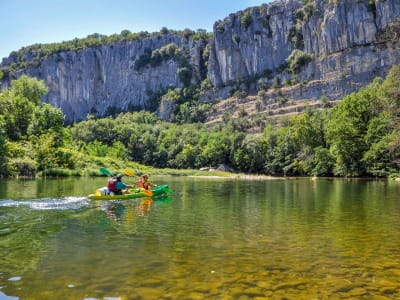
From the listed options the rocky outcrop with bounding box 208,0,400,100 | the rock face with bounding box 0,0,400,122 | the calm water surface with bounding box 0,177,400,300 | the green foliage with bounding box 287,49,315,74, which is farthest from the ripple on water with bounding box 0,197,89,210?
the green foliage with bounding box 287,49,315,74

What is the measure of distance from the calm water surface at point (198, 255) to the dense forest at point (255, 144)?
22.5m

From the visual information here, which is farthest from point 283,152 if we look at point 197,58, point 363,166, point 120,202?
point 197,58

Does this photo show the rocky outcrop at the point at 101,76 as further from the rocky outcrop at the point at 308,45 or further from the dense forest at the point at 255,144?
the dense forest at the point at 255,144

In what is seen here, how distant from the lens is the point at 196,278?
7.84m

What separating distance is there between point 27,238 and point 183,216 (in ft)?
20.7

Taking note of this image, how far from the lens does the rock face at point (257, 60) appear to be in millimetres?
103750

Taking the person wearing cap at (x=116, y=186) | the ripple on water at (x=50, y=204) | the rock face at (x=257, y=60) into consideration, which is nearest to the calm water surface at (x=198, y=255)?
the ripple on water at (x=50, y=204)

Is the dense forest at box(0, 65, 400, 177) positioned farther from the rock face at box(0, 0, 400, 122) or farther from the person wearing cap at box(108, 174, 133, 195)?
the person wearing cap at box(108, 174, 133, 195)

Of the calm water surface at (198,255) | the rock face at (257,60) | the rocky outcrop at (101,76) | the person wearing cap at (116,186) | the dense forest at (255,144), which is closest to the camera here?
the calm water surface at (198,255)

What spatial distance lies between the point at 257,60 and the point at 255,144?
5346 centimetres

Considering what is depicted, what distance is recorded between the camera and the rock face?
10375cm

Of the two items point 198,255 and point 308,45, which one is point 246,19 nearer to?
point 308,45

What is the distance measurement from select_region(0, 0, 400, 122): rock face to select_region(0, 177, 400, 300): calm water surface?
57370mm

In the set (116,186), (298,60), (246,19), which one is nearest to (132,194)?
(116,186)
